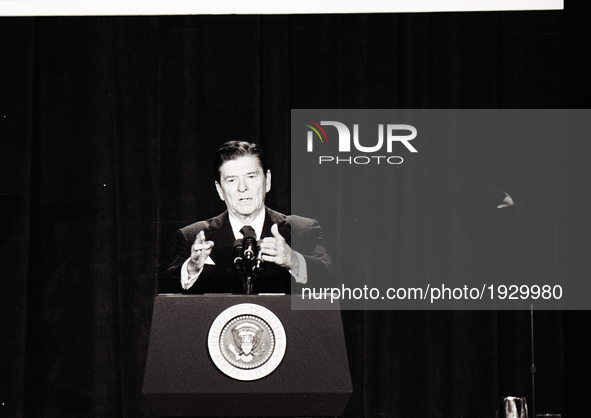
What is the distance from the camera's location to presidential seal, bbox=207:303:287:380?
6.77 feet

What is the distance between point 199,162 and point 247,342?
197 cm

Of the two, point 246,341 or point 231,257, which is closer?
point 246,341

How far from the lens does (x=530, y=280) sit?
12.6ft

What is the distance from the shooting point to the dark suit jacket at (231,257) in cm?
366

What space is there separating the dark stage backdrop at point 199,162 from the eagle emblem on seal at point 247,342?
1740 mm

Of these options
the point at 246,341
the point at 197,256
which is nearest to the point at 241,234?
the point at 197,256

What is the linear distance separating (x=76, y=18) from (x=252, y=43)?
3.86 feet

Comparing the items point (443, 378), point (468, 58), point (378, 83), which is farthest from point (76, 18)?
point (443, 378)

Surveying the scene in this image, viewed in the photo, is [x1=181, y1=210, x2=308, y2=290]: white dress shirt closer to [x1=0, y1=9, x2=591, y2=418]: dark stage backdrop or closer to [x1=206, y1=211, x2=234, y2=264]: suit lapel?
[x1=206, y1=211, x2=234, y2=264]: suit lapel

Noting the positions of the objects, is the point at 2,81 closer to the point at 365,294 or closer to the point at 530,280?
the point at 365,294

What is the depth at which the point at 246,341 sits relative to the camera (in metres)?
2.11

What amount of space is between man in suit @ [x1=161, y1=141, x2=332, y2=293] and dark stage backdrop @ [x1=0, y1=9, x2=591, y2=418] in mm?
99

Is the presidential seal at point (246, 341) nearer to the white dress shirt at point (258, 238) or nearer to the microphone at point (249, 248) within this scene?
the microphone at point (249, 248)

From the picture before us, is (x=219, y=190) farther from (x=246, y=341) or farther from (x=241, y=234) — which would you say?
(x=246, y=341)
